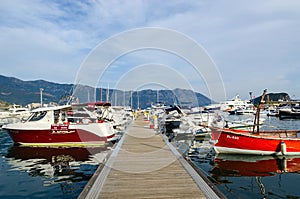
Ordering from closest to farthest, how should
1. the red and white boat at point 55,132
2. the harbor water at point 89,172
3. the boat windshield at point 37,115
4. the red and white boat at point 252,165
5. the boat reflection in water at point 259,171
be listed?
1. the harbor water at point 89,172
2. the boat reflection in water at point 259,171
3. the red and white boat at point 252,165
4. the red and white boat at point 55,132
5. the boat windshield at point 37,115

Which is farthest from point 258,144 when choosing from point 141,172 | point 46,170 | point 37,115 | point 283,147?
point 37,115

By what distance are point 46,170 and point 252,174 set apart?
9.93 metres

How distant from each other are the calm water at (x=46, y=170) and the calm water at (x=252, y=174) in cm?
582

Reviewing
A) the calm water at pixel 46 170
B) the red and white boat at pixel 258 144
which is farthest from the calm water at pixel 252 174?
the calm water at pixel 46 170

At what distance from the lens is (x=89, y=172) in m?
12.4

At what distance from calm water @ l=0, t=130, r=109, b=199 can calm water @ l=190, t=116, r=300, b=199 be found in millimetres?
5817

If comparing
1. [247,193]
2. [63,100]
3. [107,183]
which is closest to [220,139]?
[247,193]

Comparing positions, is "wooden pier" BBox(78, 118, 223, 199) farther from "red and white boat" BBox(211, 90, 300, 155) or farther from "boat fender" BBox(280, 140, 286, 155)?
"boat fender" BBox(280, 140, 286, 155)

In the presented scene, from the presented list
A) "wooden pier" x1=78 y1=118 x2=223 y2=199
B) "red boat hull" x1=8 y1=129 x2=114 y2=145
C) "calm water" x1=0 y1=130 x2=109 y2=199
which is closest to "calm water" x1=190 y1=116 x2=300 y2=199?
"wooden pier" x1=78 y1=118 x2=223 y2=199

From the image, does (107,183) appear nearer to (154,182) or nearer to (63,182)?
(154,182)

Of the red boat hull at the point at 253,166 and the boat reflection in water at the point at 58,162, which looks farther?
the red boat hull at the point at 253,166

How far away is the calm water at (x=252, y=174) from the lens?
384 inches

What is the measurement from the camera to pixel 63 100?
22688mm

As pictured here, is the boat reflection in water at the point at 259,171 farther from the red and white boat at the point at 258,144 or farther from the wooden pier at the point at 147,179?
the wooden pier at the point at 147,179
